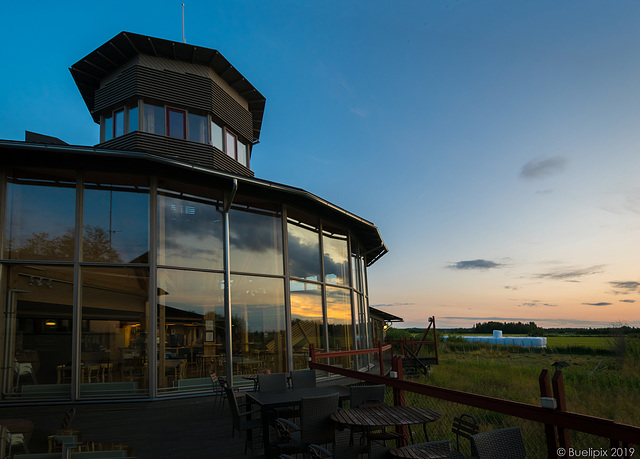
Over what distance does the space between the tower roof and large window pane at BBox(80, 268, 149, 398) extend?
7.03 m

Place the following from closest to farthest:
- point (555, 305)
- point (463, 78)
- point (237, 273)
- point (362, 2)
Answer: point (237, 273), point (362, 2), point (463, 78), point (555, 305)

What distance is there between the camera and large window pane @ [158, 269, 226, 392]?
852 centimetres

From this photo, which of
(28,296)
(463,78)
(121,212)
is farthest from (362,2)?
(28,296)

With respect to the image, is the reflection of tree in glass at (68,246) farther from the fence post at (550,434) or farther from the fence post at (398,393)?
the fence post at (550,434)

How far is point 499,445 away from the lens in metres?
3.24

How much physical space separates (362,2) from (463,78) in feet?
13.2

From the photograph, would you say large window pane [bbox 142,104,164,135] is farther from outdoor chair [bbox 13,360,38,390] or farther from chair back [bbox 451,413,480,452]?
chair back [bbox 451,413,480,452]

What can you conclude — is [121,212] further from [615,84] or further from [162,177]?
[615,84]

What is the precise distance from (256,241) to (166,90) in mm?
5487

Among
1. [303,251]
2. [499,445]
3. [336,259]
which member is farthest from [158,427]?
[336,259]

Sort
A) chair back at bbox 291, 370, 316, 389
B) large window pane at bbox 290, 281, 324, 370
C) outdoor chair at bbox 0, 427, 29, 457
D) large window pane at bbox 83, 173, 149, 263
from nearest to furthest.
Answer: outdoor chair at bbox 0, 427, 29, 457 → chair back at bbox 291, 370, 316, 389 → large window pane at bbox 83, 173, 149, 263 → large window pane at bbox 290, 281, 324, 370

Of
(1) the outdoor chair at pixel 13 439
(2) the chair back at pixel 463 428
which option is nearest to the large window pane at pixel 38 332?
(1) the outdoor chair at pixel 13 439

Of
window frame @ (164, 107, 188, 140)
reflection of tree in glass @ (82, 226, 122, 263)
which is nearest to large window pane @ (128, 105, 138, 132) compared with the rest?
window frame @ (164, 107, 188, 140)

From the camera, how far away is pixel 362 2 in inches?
508
